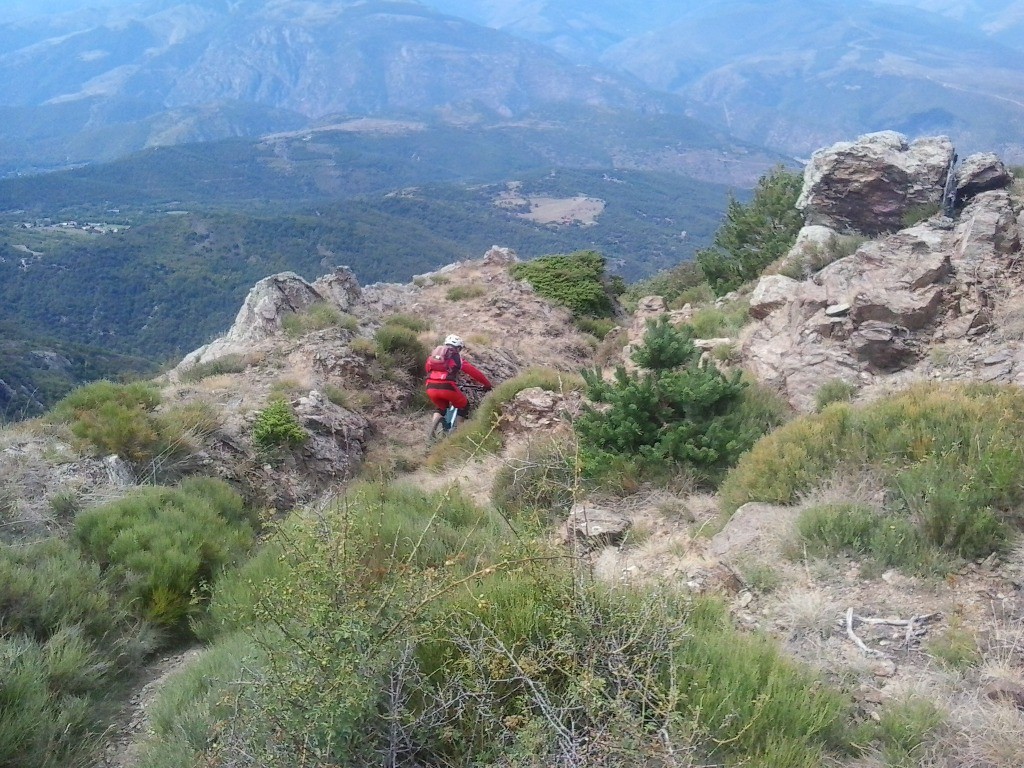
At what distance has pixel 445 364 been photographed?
9297 millimetres

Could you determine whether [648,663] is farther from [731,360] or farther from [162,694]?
[731,360]

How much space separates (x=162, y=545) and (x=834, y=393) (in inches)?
235

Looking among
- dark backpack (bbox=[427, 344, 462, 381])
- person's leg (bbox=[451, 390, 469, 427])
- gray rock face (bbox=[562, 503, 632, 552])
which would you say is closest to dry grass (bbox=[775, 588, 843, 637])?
gray rock face (bbox=[562, 503, 632, 552])

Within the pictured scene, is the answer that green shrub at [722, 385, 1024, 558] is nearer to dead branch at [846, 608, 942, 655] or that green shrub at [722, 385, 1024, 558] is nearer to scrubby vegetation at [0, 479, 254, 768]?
dead branch at [846, 608, 942, 655]

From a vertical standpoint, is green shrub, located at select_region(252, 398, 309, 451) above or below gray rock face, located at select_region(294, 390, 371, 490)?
above

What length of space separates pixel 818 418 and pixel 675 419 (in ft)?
3.99

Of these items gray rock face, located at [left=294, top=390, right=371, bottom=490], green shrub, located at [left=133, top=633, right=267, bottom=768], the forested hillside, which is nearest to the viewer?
green shrub, located at [left=133, top=633, right=267, bottom=768]

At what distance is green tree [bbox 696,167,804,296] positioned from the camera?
13.5 meters

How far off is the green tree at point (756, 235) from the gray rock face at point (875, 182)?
1.00m

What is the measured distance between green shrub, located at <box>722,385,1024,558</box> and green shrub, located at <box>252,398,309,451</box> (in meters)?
5.14

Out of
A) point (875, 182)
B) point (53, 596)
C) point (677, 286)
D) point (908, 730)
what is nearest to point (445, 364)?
point (53, 596)

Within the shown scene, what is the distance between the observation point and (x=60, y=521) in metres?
4.87

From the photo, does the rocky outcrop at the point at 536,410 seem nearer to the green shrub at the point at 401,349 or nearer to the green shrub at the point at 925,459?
the green shrub at the point at 925,459

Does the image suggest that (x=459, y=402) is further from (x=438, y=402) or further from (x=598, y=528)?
(x=598, y=528)
